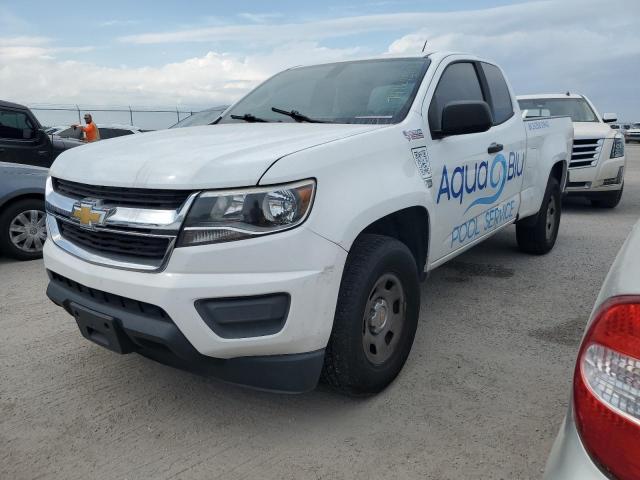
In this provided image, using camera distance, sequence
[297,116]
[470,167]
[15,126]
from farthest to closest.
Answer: [15,126] < [470,167] < [297,116]

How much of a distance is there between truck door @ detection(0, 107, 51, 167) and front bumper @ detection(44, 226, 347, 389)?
264 inches

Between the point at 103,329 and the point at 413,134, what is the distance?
1.83m

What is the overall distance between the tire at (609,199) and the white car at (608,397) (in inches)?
326

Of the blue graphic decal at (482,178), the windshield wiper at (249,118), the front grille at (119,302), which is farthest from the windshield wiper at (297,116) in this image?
the front grille at (119,302)

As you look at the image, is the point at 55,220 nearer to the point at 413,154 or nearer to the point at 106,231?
the point at 106,231

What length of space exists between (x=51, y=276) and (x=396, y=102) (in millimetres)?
2089

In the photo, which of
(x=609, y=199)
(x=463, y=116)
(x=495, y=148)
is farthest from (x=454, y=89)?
(x=609, y=199)

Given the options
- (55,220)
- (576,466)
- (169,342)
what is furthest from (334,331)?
(55,220)

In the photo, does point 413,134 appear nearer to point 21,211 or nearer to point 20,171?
point 21,211

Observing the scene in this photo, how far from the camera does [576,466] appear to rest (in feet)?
3.52

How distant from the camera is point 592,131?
27.2 ft

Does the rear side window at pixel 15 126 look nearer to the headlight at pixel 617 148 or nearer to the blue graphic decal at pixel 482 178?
the blue graphic decal at pixel 482 178

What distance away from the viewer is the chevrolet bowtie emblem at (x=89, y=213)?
7.43ft

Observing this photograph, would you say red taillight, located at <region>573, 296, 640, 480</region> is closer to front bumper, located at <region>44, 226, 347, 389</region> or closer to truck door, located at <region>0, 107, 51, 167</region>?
front bumper, located at <region>44, 226, 347, 389</region>
